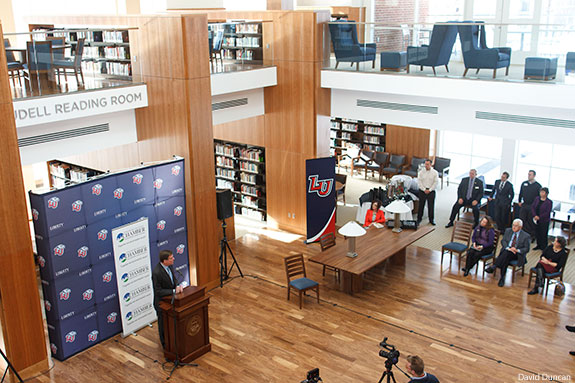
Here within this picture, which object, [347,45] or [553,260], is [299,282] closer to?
[553,260]

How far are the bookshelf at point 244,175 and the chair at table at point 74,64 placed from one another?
4747 millimetres

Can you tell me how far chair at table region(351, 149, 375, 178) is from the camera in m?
16.0

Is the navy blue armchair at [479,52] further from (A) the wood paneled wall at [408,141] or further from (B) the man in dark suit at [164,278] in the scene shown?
(B) the man in dark suit at [164,278]

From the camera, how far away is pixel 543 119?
29.9ft

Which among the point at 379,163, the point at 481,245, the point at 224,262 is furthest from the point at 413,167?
the point at 224,262

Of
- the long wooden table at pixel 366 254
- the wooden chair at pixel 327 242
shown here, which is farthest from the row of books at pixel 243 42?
the long wooden table at pixel 366 254

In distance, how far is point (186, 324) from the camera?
7266mm

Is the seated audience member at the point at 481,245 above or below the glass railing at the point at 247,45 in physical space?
below

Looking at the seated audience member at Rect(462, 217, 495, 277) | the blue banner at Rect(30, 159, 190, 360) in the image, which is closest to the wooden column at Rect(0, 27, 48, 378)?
the blue banner at Rect(30, 159, 190, 360)

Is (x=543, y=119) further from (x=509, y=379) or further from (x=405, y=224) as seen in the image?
(x=509, y=379)

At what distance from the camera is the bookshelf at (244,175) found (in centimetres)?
1275

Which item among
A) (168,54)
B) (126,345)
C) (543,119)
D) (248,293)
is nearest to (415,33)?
(543,119)

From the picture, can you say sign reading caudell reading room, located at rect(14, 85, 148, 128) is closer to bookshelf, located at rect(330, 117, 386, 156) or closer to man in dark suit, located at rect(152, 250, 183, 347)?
man in dark suit, located at rect(152, 250, 183, 347)

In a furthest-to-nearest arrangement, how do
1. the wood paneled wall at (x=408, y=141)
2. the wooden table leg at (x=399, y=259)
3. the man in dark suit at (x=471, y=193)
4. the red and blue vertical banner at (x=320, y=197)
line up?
the wood paneled wall at (x=408, y=141), the man in dark suit at (x=471, y=193), the red and blue vertical banner at (x=320, y=197), the wooden table leg at (x=399, y=259)
